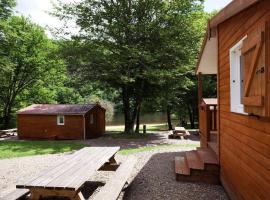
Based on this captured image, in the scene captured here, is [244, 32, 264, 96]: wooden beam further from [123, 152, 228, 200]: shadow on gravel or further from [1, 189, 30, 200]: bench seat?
[1, 189, 30, 200]: bench seat

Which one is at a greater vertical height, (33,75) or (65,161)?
(33,75)

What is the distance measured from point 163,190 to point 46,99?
1149 inches

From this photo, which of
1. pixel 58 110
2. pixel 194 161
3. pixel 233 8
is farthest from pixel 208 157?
pixel 58 110

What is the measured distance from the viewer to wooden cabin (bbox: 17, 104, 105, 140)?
21.7 m

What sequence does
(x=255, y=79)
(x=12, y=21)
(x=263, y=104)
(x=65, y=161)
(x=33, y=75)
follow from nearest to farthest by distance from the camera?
(x=263, y=104), (x=255, y=79), (x=65, y=161), (x=12, y=21), (x=33, y=75)

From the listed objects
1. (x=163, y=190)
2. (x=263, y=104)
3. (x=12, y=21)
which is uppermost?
(x=12, y=21)

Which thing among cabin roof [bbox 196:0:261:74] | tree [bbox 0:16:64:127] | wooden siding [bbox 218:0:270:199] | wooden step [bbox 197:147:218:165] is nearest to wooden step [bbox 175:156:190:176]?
wooden step [bbox 197:147:218:165]

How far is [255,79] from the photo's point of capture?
4.07 metres

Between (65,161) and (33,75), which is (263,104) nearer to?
(65,161)

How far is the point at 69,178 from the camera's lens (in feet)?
17.0

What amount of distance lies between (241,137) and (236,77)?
1270 millimetres

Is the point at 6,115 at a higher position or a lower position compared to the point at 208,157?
higher

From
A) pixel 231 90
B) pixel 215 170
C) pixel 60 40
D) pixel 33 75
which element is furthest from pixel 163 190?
pixel 33 75

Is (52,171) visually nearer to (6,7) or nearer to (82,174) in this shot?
(82,174)
